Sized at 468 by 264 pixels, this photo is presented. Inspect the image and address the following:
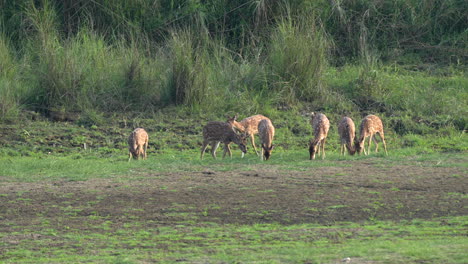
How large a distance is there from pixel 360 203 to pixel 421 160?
3.65 meters

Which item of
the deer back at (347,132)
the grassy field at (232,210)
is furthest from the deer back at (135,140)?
the deer back at (347,132)

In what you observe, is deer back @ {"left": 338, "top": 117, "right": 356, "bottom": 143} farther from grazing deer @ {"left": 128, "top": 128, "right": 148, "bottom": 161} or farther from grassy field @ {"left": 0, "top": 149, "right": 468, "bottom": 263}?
grazing deer @ {"left": 128, "top": 128, "right": 148, "bottom": 161}

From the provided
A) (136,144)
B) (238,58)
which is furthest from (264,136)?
(238,58)

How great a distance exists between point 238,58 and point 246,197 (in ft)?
29.2

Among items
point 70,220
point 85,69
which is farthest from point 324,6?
point 70,220

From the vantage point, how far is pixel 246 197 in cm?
1016

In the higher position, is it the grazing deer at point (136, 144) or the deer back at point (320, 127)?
the deer back at point (320, 127)

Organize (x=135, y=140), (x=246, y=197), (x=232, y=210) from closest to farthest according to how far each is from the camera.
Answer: (x=232, y=210) < (x=246, y=197) < (x=135, y=140)

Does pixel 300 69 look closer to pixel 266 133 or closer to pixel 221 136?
pixel 266 133

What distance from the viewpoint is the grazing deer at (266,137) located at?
44.3 ft

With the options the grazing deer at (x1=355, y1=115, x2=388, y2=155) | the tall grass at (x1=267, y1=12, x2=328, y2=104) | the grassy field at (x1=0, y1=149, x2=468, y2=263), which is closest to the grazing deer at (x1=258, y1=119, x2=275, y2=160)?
the grassy field at (x1=0, y1=149, x2=468, y2=263)

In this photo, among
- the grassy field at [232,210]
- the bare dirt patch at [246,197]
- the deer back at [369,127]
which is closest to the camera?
the grassy field at [232,210]

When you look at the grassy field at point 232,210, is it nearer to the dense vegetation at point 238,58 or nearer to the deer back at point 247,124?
the deer back at point 247,124

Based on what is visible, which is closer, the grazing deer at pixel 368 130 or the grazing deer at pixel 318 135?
the grazing deer at pixel 318 135
